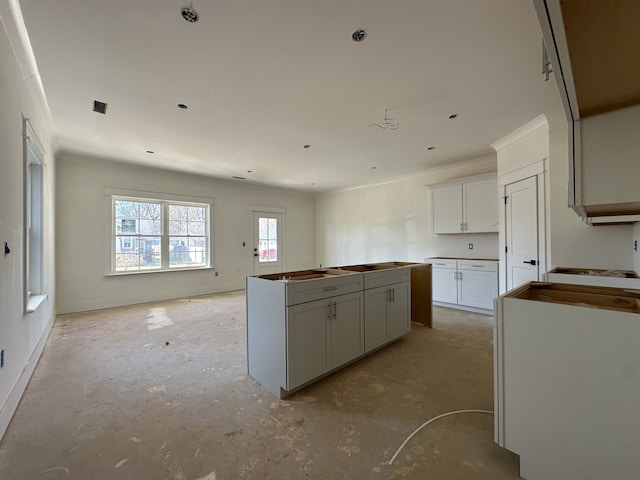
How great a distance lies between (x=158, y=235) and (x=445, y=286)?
5.69 m

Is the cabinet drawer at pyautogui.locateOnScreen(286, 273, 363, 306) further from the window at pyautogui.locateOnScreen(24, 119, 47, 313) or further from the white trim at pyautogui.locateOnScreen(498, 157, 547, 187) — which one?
the window at pyautogui.locateOnScreen(24, 119, 47, 313)

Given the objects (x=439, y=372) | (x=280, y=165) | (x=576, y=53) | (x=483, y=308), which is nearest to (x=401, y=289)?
(x=439, y=372)

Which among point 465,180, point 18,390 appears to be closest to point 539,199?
point 465,180

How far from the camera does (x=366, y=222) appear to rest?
7059 millimetres

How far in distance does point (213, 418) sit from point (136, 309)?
393cm

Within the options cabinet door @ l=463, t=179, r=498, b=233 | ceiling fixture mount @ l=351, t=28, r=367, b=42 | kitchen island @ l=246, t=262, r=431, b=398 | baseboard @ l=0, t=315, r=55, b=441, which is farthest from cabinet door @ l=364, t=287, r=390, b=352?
cabinet door @ l=463, t=179, r=498, b=233

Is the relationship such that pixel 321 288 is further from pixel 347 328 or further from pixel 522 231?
pixel 522 231

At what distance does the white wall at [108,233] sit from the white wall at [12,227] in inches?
94.1

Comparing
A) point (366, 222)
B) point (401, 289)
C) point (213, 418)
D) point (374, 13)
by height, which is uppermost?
point (374, 13)

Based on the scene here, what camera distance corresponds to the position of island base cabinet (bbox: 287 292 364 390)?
7.03 ft

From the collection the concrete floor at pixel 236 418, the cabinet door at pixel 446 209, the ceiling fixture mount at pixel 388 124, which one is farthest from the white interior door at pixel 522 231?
the ceiling fixture mount at pixel 388 124

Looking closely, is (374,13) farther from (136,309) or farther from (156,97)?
(136,309)

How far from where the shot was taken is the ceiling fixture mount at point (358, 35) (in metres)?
1.91

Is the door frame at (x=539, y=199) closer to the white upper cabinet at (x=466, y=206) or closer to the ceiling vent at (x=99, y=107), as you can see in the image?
the white upper cabinet at (x=466, y=206)
